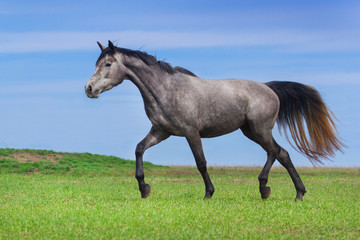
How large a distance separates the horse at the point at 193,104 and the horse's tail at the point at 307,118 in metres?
0.14

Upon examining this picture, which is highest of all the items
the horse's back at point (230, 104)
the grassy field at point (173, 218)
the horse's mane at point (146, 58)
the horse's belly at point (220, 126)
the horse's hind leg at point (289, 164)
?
the horse's mane at point (146, 58)

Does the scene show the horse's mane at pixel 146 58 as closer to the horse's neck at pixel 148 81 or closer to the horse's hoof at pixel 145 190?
the horse's neck at pixel 148 81

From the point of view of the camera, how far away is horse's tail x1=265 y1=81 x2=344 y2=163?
11.7 metres

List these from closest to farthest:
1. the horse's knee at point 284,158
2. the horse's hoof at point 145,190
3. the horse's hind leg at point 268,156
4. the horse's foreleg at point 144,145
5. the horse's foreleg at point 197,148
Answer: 1. the horse's foreleg at point 197,148
2. the horse's foreleg at point 144,145
3. the horse's hoof at point 145,190
4. the horse's hind leg at point 268,156
5. the horse's knee at point 284,158

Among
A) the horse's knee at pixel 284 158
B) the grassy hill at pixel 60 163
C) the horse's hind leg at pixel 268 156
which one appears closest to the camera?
the horse's hind leg at pixel 268 156

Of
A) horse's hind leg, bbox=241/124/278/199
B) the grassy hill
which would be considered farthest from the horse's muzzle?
the grassy hill

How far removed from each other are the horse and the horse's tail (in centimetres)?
14

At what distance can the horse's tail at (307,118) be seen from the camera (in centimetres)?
1174

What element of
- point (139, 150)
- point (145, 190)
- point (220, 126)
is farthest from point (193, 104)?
point (145, 190)

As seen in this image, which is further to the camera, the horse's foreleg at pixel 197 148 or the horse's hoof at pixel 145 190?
the horse's hoof at pixel 145 190

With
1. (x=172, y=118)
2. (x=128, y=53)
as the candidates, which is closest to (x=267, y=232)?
(x=172, y=118)

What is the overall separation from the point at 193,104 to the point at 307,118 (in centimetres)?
346

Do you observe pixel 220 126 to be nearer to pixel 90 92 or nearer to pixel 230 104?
pixel 230 104

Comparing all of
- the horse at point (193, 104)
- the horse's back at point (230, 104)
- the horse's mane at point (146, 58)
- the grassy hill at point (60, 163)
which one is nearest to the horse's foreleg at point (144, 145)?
the horse at point (193, 104)
